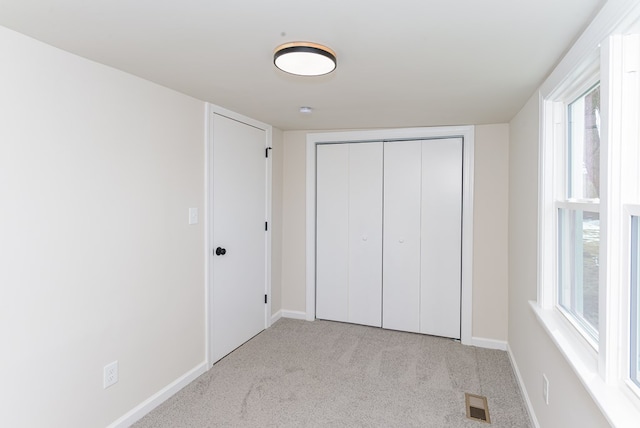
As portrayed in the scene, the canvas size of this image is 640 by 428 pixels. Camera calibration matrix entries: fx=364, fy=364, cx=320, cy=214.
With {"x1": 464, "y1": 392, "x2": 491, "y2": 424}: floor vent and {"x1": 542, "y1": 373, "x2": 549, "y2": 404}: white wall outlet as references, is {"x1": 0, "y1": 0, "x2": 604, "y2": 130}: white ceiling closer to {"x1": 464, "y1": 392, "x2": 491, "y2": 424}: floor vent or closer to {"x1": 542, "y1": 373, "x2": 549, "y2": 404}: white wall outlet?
{"x1": 542, "y1": 373, "x2": 549, "y2": 404}: white wall outlet

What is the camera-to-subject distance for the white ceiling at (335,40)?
4.58 ft

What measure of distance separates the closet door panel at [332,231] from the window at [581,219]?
225 cm

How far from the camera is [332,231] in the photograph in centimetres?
410

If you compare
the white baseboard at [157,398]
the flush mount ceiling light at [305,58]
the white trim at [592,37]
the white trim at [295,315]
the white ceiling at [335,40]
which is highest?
the white ceiling at [335,40]

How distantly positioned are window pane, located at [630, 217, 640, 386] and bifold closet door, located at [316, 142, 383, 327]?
266 centimetres

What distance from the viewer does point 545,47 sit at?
1.74 m

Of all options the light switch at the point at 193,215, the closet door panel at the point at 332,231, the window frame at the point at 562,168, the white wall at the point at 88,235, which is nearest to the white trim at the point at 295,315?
the closet door panel at the point at 332,231

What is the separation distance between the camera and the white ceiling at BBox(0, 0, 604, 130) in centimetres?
140

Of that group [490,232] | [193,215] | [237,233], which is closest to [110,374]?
[193,215]

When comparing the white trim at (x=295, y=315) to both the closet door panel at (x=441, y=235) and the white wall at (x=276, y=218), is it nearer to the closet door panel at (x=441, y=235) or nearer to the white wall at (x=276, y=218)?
the white wall at (x=276, y=218)

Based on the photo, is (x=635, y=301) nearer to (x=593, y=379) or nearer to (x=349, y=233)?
(x=593, y=379)

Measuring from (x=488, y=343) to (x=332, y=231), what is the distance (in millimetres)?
1903

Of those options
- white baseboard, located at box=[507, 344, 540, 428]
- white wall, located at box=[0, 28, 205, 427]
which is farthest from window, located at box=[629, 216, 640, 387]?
white wall, located at box=[0, 28, 205, 427]

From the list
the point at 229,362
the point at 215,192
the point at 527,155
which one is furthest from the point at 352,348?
the point at 527,155
